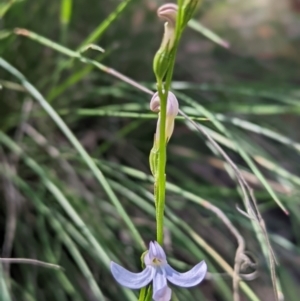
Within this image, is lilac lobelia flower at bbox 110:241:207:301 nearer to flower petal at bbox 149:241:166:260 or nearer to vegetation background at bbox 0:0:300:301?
flower petal at bbox 149:241:166:260

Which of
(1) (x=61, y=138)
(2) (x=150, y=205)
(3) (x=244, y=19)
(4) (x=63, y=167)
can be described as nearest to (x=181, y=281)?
(2) (x=150, y=205)

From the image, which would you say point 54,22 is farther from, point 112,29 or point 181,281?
point 181,281

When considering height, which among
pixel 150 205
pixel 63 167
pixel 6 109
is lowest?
pixel 150 205

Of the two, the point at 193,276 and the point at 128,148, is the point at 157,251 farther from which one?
the point at 128,148

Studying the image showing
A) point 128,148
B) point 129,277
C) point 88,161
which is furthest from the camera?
point 128,148

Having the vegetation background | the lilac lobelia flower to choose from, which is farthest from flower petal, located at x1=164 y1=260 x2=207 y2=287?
the vegetation background

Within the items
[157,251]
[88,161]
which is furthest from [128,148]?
[157,251]

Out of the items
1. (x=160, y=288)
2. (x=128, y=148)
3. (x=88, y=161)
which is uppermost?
(x=128, y=148)
